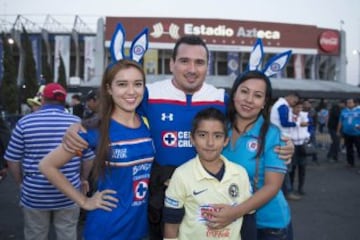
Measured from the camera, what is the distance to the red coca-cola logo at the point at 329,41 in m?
30.0

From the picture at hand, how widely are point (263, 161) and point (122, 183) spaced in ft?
2.90

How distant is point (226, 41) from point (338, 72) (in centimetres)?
1079

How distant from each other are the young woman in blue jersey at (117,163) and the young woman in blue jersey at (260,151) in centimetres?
59

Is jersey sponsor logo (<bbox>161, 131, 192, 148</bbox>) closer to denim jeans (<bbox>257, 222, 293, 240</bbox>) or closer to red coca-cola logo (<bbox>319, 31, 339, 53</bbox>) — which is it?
denim jeans (<bbox>257, 222, 293, 240</bbox>)

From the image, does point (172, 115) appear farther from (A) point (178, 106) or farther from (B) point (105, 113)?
(B) point (105, 113)

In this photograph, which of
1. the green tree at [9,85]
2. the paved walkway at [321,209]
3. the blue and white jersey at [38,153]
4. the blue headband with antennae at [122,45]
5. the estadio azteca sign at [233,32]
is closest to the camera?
the blue headband with antennae at [122,45]

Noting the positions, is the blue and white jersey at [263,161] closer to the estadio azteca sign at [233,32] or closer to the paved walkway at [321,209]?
the paved walkway at [321,209]

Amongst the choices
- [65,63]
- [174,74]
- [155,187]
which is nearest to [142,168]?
[155,187]

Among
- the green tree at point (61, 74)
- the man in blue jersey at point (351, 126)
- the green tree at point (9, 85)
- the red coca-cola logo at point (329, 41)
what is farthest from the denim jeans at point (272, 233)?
the red coca-cola logo at point (329, 41)

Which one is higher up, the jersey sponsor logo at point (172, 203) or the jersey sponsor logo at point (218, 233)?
the jersey sponsor logo at point (172, 203)

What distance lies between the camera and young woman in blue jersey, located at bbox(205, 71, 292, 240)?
2213 millimetres

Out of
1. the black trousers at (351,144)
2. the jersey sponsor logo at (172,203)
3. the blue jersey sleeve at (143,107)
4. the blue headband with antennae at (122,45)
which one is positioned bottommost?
the black trousers at (351,144)

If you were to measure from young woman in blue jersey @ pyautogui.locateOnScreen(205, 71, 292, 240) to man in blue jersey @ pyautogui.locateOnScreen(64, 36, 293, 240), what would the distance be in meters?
0.28

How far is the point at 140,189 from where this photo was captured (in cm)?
223
